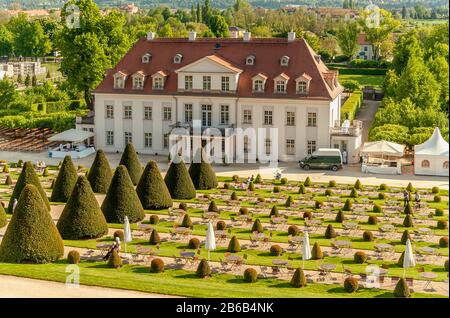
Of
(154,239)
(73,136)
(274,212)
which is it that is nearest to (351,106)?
(73,136)

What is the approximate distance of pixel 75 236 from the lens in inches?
1304

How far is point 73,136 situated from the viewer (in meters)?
57.5

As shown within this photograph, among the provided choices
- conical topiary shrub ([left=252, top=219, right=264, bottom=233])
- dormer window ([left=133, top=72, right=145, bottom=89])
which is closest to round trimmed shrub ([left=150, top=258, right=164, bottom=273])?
conical topiary shrub ([left=252, top=219, right=264, bottom=233])

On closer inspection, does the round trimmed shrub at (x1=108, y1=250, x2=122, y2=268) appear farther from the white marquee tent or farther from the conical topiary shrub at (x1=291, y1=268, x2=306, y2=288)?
the white marquee tent

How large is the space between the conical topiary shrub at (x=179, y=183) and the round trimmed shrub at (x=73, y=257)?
13.0m

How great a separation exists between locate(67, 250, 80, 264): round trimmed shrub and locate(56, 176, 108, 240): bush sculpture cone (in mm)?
3582

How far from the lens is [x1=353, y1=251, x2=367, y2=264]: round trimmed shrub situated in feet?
97.6

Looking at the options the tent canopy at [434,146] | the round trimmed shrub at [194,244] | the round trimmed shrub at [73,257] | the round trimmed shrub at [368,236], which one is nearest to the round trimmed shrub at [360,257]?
the round trimmed shrub at [368,236]

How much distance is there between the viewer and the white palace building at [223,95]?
54250 millimetres

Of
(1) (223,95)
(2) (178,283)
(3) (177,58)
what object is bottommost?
(2) (178,283)

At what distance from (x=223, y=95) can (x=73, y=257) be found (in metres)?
28.4

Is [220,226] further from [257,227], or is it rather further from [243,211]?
[243,211]
